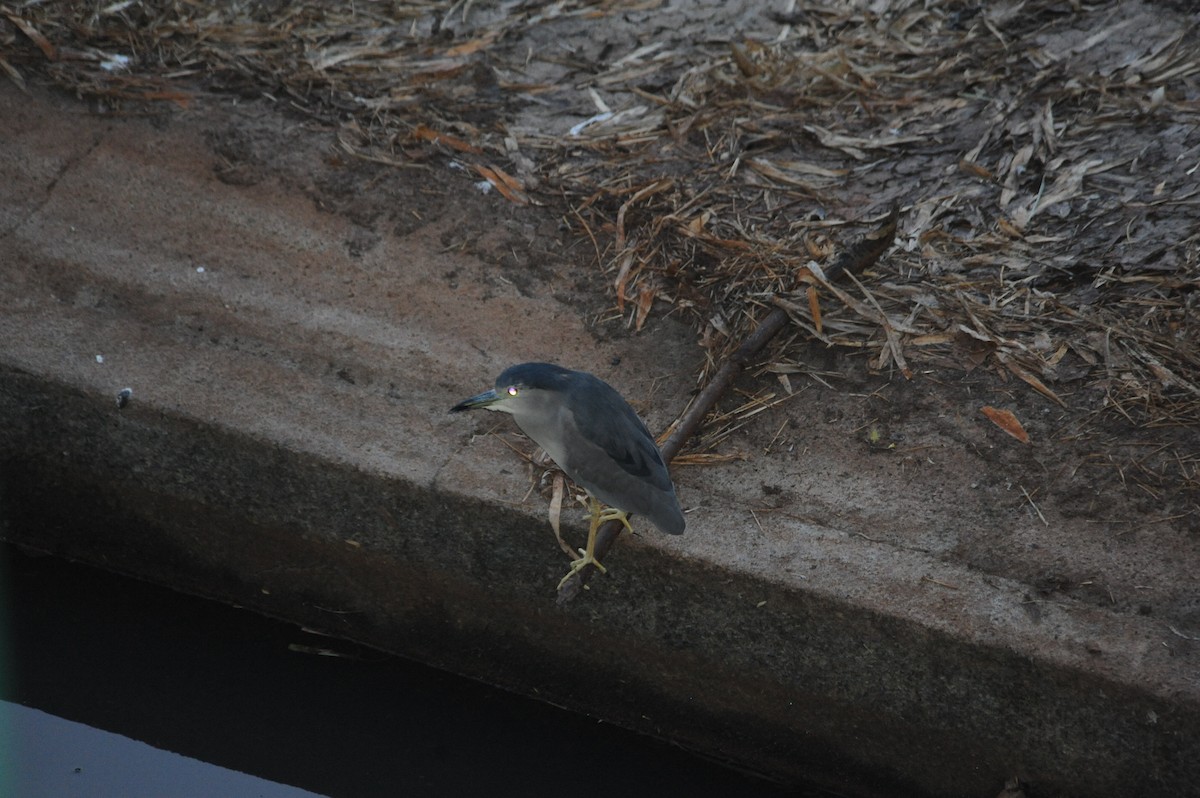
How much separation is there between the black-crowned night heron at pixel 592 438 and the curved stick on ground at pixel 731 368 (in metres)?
0.04

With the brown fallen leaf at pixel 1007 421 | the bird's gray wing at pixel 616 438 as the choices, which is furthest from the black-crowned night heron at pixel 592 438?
the brown fallen leaf at pixel 1007 421

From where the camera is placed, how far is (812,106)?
18.1 ft

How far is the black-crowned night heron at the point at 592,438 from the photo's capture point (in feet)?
11.4

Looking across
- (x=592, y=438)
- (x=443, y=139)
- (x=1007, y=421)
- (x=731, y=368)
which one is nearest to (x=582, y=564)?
(x=592, y=438)

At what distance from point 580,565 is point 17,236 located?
2.92 meters

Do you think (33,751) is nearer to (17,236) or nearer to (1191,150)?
(17,236)

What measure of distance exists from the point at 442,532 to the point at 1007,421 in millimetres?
2032

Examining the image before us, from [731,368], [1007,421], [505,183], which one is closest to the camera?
[1007,421]

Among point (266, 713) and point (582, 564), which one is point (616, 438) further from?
point (266, 713)

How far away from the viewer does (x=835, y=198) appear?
16.5 feet

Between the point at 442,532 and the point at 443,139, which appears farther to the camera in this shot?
the point at 443,139

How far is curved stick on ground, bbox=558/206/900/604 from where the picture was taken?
362 cm

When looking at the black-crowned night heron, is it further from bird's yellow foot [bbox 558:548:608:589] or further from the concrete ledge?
the concrete ledge

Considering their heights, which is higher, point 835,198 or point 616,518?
point 835,198
